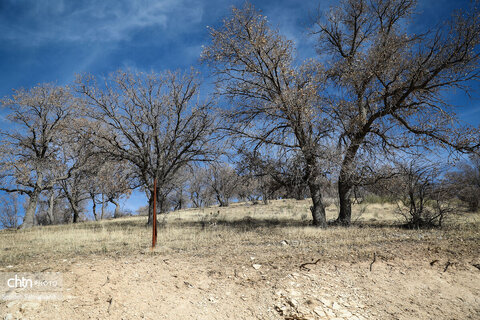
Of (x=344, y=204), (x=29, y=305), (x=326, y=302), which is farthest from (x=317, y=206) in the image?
(x=29, y=305)

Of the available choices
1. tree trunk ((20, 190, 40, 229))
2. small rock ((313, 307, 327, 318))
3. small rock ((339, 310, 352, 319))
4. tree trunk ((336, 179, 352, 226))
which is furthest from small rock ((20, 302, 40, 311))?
tree trunk ((20, 190, 40, 229))

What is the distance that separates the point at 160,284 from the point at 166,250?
8.33 feet

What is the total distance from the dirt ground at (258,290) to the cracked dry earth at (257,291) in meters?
0.02

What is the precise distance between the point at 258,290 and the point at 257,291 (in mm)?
33

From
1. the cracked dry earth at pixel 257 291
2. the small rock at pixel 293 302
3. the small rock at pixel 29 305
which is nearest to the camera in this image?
the small rock at pixel 29 305

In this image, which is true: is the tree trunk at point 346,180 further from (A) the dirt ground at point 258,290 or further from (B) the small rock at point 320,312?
(B) the small rock at point 320,312

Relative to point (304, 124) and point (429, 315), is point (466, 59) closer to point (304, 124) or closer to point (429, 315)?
point (304, 124)

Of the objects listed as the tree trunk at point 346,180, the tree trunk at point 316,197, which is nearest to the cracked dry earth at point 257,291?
the tree trunk at point 346,180

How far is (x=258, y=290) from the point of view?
4539mm

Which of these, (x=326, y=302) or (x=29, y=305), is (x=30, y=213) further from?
(x=326, y=302)

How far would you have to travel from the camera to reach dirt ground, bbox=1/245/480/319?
3.95 m

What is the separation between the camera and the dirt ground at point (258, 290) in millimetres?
3951

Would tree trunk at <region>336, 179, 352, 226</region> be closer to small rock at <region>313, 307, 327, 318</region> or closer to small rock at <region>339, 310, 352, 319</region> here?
small rock at <region>339, 310, 352, 319</region>

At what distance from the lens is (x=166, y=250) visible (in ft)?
23.1
